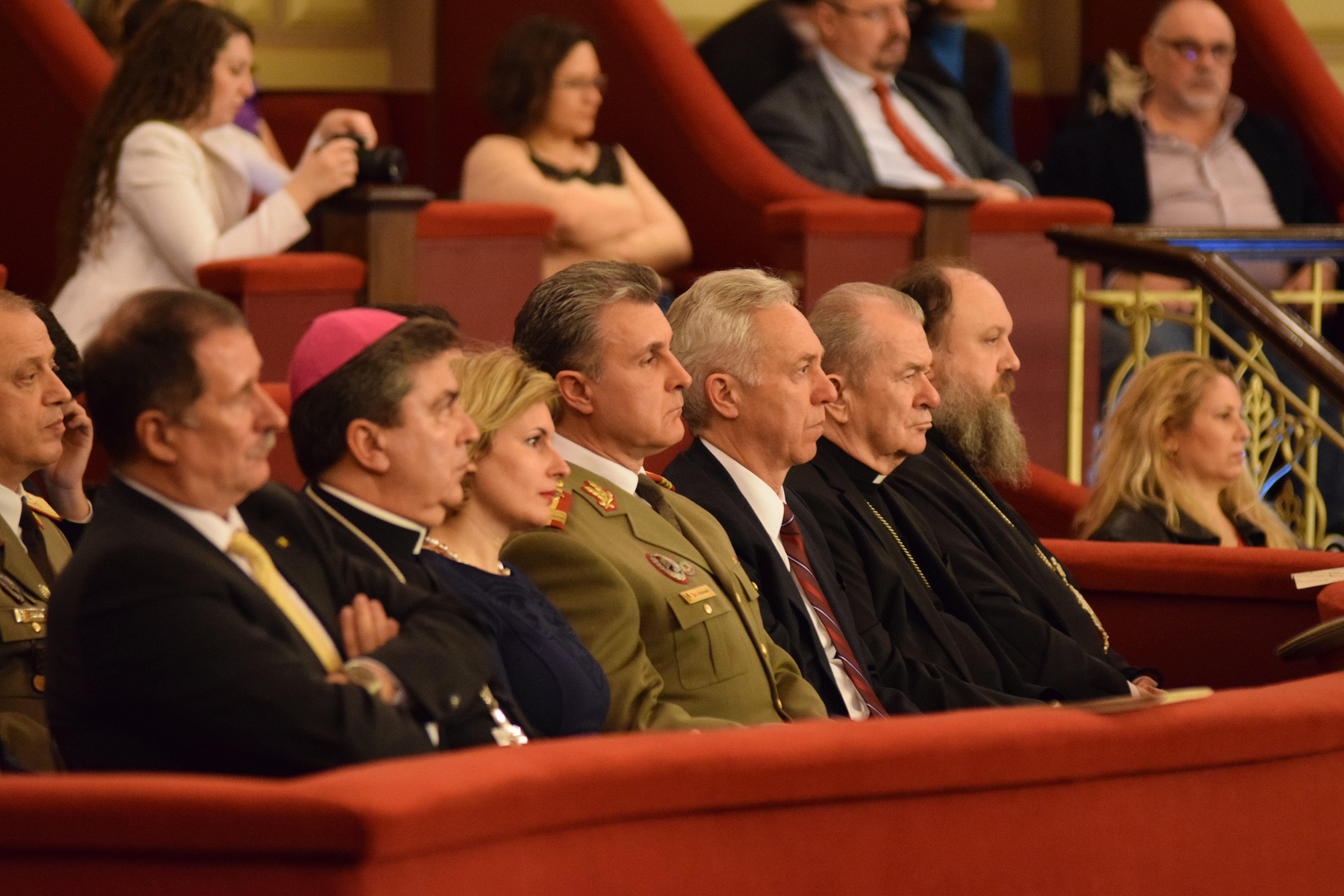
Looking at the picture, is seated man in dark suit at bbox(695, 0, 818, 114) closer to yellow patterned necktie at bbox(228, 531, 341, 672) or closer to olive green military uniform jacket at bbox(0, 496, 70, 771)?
olive green military uniform jacket at bbox(0, 496, 70, 771)

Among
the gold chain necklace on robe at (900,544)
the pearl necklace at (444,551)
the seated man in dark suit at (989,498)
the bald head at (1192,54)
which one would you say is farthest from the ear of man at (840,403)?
the bald head at (1192,54)

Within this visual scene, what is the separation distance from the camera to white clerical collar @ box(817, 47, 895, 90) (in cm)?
595

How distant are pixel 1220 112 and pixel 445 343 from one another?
14.9 feet

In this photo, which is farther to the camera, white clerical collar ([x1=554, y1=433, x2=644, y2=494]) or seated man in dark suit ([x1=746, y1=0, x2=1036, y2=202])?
seated man in dark suit ([x1=746, y1=0, x2=1036, y2=202])

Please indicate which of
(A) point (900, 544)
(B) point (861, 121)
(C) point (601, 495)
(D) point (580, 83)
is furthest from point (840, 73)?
(C) point (601, 495)

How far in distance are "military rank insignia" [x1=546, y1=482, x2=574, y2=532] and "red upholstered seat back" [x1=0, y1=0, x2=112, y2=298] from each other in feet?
8.59

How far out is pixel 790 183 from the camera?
5.47 metres

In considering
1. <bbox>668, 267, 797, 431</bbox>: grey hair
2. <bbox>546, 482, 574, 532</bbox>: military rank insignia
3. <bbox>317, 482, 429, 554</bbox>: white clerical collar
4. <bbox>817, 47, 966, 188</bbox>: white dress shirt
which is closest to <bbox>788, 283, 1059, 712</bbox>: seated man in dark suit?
<bbox>668, 267, 797, 431</bbox>: grey hair

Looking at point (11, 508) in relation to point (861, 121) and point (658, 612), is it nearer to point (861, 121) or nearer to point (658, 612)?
point (658, 612)

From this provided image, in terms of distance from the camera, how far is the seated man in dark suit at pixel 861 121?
5777 mm

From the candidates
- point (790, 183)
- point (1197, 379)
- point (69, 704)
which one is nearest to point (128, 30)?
point (790, 183)

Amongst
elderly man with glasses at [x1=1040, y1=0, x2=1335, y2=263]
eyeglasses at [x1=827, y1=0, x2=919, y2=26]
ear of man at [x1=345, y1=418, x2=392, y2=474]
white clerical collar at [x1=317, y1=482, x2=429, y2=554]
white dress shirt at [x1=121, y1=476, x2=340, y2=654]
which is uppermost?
eyeglasses at [x1=827, y1=0, x2=919, y2=26]

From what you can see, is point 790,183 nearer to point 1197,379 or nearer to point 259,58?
point 1197,379

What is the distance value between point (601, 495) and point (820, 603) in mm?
469
